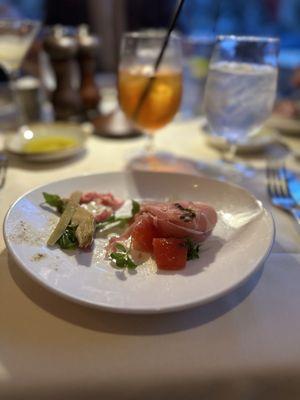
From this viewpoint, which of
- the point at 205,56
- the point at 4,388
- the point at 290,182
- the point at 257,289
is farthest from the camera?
the point at 205,56

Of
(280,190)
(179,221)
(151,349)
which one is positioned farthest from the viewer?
(280,190)

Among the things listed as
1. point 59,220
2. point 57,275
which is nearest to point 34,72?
point 59,220

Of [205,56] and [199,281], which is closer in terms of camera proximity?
[199,281]

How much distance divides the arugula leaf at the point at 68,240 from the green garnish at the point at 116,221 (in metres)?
0.06

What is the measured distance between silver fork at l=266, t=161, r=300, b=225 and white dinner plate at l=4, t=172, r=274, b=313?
0.13 meters

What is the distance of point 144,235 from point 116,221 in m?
0.10

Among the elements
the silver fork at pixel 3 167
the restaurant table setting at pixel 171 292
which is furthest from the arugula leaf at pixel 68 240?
the silver fork at pixel 3 167

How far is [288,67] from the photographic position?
4.63 ft

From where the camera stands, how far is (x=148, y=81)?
0.95m

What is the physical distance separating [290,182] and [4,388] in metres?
0.70

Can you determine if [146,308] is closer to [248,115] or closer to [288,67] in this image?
[248,115]

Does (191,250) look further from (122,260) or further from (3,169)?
(3,169)

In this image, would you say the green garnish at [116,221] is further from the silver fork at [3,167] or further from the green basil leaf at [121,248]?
the silver fork at [3,167]

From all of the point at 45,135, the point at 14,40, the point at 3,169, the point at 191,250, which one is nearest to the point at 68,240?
the point at 191,250
